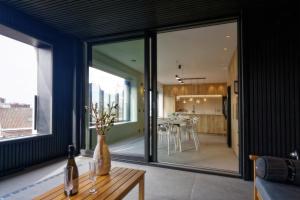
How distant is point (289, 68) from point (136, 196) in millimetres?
2890

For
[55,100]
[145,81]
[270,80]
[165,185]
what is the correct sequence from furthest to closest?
[55,100]
[145,81]
[270,80]
[165,185]

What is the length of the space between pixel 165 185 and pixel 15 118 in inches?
115

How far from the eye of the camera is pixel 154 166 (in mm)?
3740

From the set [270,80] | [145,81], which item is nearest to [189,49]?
[145,81]

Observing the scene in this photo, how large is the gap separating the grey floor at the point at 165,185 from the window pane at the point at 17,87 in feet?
2.85

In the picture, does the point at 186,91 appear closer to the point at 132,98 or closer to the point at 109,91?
the point at 132,98

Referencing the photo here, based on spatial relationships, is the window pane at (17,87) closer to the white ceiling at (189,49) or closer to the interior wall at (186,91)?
the white ceiling at (189,49)

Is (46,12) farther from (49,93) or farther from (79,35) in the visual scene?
(49,93)

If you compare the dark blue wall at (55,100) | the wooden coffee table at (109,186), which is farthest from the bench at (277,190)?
the dark blue wall at (55,100)

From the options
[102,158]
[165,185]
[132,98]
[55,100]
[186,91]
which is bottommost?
[165,185]

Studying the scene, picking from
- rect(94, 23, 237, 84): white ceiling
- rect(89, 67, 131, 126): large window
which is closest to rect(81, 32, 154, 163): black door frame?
rect(94, 23, 237, 84): white ceiling

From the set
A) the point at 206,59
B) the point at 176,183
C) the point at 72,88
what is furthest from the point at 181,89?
the point at 176,183

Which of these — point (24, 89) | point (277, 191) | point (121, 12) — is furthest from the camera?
point (24, 89)

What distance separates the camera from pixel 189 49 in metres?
5.27
